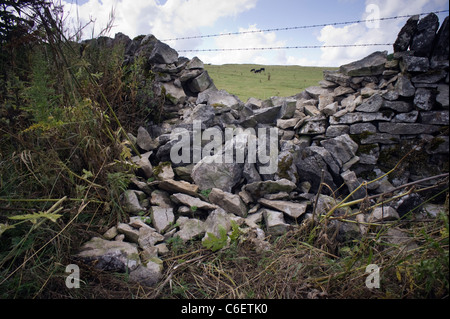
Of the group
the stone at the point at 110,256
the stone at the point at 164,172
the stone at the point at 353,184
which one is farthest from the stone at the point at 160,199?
the stone at the point at 353,184

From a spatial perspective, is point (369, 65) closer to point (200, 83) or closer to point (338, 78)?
point (338, 78)

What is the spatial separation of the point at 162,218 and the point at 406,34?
17.1 feet

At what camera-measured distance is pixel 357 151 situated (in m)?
4.43

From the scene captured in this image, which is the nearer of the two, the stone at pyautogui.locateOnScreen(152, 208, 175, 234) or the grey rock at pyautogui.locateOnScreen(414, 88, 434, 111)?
the stone at pyautogui.locateOnScreen(152, 208, 175, 234)

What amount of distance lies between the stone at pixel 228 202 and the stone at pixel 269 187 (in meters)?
0.27

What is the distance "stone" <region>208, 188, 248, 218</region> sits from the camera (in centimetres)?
336

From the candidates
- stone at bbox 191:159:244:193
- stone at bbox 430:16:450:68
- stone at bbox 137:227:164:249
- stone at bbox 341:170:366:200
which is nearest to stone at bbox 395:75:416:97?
stone at bbox 430:16:450:68

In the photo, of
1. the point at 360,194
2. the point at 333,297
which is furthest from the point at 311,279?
the point at 360,194

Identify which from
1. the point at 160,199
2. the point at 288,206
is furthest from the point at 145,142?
the point at 288,206

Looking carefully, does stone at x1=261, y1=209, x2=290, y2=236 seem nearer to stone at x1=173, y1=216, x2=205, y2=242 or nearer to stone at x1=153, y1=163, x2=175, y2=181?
stone at x1=173, y1=216, x2=205, y2=242

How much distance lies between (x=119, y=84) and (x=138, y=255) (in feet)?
11.1

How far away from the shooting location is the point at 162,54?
5.94 m

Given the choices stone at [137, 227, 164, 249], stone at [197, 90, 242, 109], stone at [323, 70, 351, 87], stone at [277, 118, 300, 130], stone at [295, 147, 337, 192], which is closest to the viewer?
stone at [137, 227, 164, 249]

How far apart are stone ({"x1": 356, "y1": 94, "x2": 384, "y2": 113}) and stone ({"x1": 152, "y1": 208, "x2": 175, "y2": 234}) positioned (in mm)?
3802
